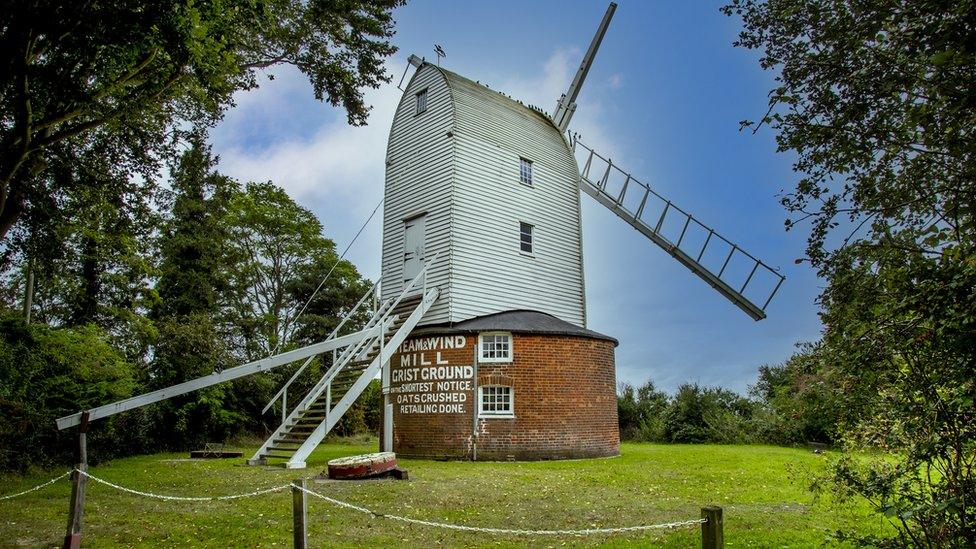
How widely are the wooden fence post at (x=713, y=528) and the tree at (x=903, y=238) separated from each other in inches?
49.5

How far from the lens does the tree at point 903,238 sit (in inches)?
171

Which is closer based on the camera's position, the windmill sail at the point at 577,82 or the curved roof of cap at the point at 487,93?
the curved roof of cap at the point at 487,93

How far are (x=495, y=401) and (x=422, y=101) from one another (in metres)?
11.0

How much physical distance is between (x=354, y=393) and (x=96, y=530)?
24.3ft

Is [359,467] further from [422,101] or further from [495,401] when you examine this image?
[422,101]

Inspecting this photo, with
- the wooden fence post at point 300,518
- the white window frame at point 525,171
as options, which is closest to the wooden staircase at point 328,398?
the white window frame at point 525,171

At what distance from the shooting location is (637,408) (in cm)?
3145

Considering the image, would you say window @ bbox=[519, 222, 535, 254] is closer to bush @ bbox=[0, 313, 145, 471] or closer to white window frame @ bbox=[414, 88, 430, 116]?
white window frame @ bbox=[414, 88, 430, 116]

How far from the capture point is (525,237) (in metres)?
21.5

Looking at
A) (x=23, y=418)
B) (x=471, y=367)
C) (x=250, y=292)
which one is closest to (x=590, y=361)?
(x=471, y=367)

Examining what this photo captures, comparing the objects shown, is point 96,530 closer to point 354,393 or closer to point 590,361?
point 354,393

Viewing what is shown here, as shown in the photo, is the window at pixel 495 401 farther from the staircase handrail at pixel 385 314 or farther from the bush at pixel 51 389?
the bush at pixel 51 389

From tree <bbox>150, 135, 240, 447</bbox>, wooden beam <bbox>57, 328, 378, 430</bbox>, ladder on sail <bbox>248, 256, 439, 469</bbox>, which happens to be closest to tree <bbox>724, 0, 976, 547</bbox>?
wooden beam <bbox>57, 328, 378, 430</bbox>

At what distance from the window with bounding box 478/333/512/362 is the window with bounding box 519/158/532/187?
6278mm
